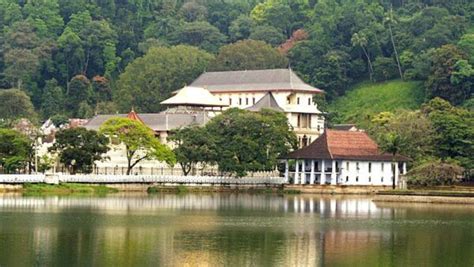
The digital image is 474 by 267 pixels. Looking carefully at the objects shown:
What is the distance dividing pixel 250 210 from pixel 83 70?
287ft

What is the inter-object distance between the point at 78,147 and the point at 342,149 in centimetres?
2133

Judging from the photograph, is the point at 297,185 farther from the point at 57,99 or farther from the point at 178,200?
the point at 57,99

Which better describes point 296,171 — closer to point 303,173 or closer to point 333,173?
point 303,173

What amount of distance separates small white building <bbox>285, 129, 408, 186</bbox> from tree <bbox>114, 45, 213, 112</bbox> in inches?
1485

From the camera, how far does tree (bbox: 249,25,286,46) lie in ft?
511

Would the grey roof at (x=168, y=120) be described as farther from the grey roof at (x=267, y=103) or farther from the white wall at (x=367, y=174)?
the white wall at (x=367, y=174)

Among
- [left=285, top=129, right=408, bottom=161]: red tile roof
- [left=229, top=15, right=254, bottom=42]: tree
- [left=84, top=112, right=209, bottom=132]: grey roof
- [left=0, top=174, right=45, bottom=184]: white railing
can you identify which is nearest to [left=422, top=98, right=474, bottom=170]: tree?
[left=285, top=129, right=408, bottom=161]: red tile roof

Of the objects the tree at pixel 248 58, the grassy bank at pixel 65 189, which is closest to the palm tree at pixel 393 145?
the grassy bank at pixel 65 189

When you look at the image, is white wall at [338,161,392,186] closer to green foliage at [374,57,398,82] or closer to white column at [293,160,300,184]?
white column at [293,160,300,184]

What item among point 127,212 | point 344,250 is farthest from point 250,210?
point 344,250

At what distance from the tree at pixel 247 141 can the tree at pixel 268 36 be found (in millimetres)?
57094

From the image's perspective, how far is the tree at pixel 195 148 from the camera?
92.7 meters

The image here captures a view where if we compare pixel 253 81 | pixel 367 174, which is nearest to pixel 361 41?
pixel 253 81

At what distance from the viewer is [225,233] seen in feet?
169
